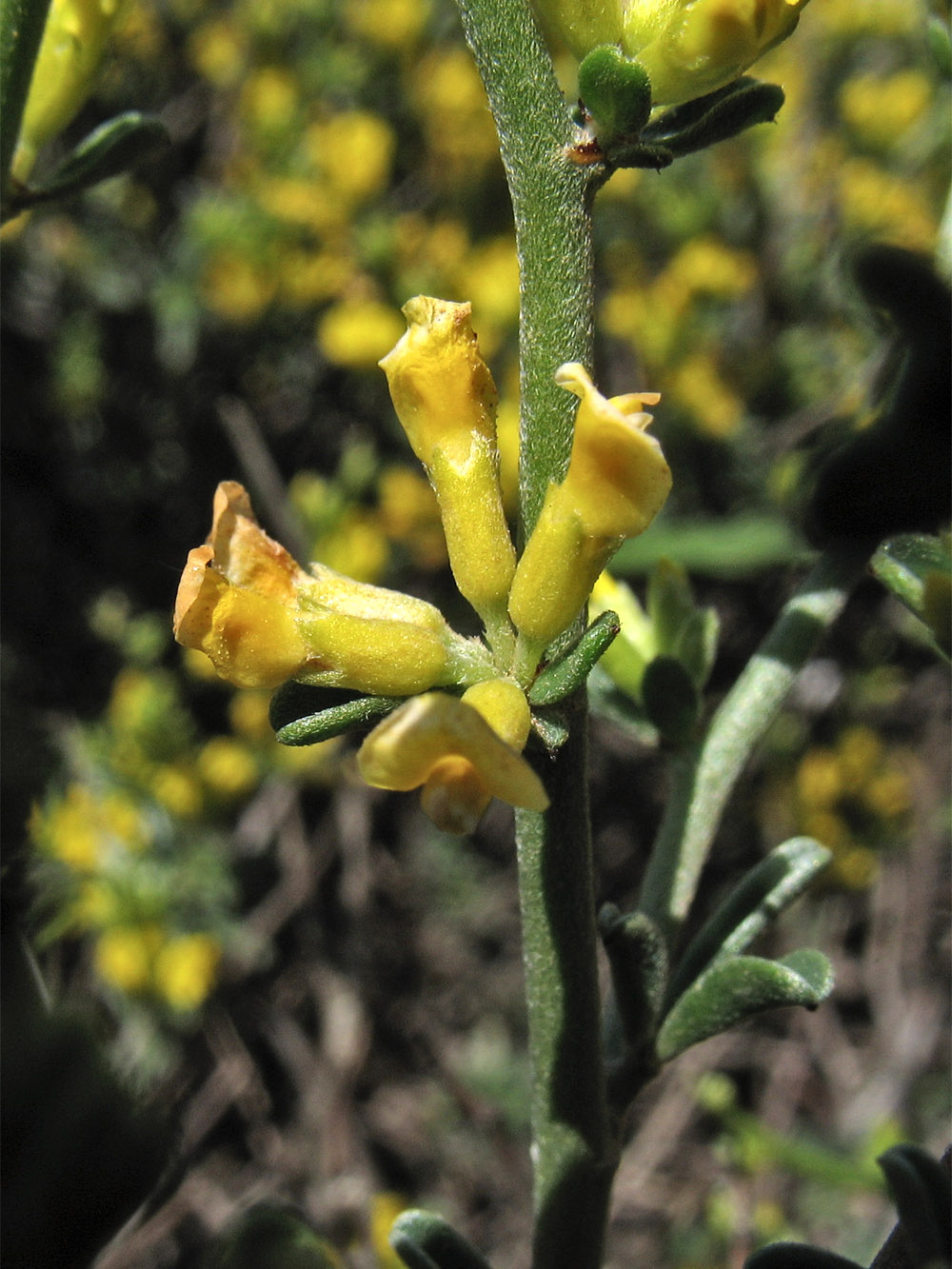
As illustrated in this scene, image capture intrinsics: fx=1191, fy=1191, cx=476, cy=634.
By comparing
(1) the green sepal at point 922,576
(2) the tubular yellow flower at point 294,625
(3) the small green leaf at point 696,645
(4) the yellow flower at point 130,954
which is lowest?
(4) the yellow flower at point 130,954

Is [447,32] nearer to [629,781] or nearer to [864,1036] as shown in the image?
[629,781]

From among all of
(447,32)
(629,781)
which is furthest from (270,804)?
(447,32)

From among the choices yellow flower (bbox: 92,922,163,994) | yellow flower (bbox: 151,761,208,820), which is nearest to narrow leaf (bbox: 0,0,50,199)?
yellow flower (bbox: 92,922,163,994)

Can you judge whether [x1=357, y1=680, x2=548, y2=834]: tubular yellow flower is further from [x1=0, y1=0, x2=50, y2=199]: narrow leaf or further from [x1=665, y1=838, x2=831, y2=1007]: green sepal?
[x1=0, y1=0, x2=50, y2=199]: narrow leaf

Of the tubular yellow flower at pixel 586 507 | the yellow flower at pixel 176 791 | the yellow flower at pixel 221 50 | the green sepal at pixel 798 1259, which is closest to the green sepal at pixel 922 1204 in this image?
the green sepal at pixel 798 1259

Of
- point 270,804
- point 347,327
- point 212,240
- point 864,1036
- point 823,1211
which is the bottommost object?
point 864,1036

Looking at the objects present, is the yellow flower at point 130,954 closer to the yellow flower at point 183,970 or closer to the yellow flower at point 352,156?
the yellow flower at point 183,970

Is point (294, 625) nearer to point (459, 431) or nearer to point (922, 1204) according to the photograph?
point (459, 431)
